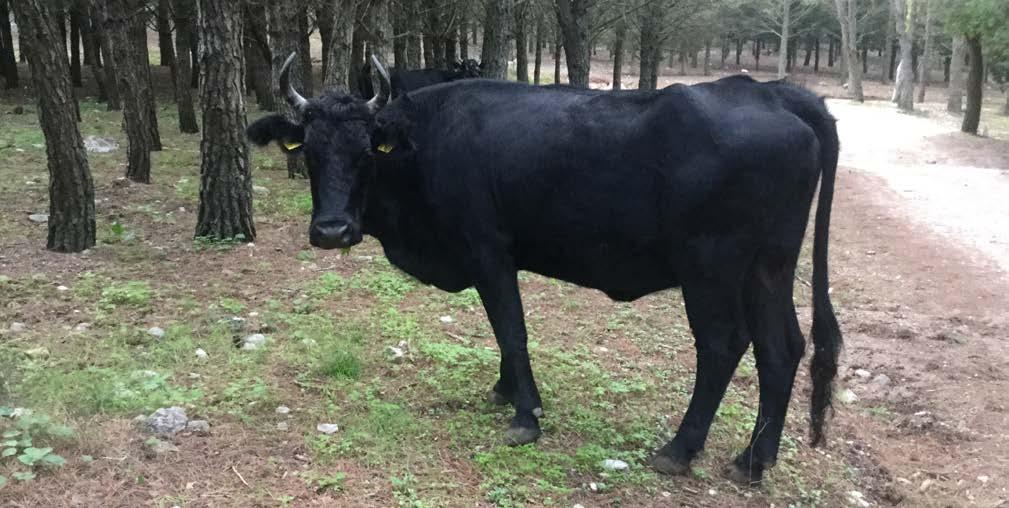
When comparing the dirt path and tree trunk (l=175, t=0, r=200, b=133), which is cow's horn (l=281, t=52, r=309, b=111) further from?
tree trunk (l=175, t=0, r=200, b=133)

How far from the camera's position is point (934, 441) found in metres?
6.34

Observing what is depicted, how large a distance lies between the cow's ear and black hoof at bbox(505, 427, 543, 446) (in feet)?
7.69

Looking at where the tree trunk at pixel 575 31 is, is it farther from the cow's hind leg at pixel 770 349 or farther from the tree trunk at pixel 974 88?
the tree trunk at pixel 974 88

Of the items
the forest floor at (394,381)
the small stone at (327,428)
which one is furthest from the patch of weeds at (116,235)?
the small stone at (327,428)

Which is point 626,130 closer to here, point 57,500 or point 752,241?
point 752,241

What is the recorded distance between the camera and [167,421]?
16.1 feet

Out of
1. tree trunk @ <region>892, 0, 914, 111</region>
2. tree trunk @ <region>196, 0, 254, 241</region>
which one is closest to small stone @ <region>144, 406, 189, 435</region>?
tree trunk @ <region>196, 0, 254, 241</region>

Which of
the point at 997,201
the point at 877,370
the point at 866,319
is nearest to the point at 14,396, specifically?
the point at 877,370

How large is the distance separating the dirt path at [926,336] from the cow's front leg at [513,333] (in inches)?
93.8

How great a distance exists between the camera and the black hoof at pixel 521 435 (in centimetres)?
522

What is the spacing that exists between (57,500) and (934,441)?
6142 mm

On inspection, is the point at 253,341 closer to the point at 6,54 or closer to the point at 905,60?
the point at 6,54

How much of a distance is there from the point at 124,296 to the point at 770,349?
542cm

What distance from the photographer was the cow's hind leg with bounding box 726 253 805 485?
4875mm
